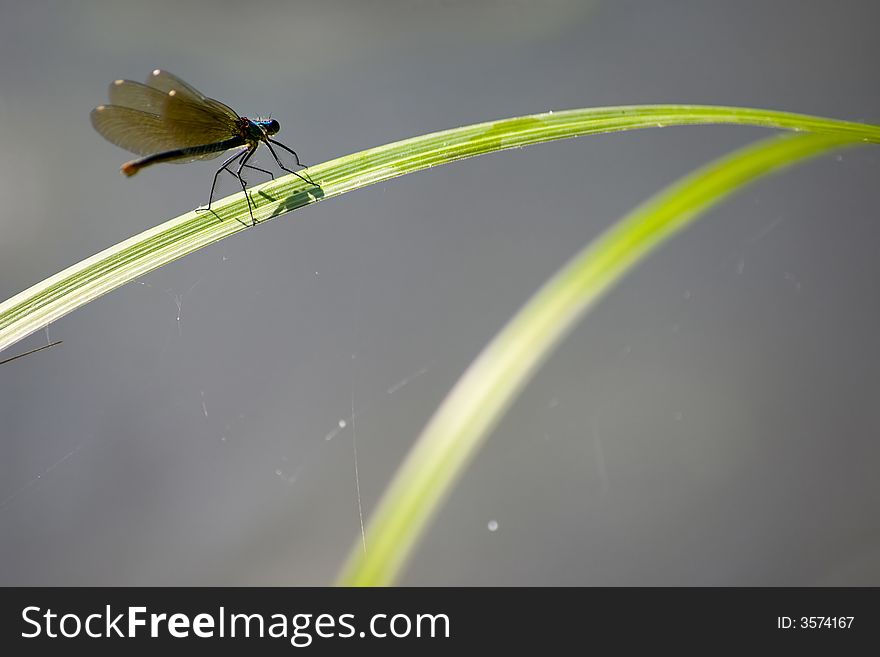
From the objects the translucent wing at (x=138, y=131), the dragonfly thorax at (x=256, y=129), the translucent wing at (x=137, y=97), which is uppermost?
the dragonfly thorax at (x=256, y=129)

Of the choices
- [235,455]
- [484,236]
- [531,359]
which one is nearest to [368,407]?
[235,455]

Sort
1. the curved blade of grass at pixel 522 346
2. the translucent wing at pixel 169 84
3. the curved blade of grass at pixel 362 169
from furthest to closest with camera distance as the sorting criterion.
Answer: the translucent wing at pixel 169 84, the curved blade of grass at pixel 362 169, the curved blade of grass at pixel 522 346

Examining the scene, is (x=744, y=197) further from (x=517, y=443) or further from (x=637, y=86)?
(x=517, y=443)

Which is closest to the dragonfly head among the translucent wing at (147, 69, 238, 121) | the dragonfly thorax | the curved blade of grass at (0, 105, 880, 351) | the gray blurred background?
the dragonfly thorax

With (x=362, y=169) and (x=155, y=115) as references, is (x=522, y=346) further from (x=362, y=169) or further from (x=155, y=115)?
(x=155, y=115)

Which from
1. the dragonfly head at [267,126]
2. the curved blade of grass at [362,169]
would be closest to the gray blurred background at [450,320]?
the dragonfly head at [267,126]

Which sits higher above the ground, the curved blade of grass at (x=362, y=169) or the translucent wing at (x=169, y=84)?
the translucent wing at (x=169, y=84)

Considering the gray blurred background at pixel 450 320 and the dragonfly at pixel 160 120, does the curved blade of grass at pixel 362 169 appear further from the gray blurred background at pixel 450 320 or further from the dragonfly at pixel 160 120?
the gray blurred background at pixel 450 320
